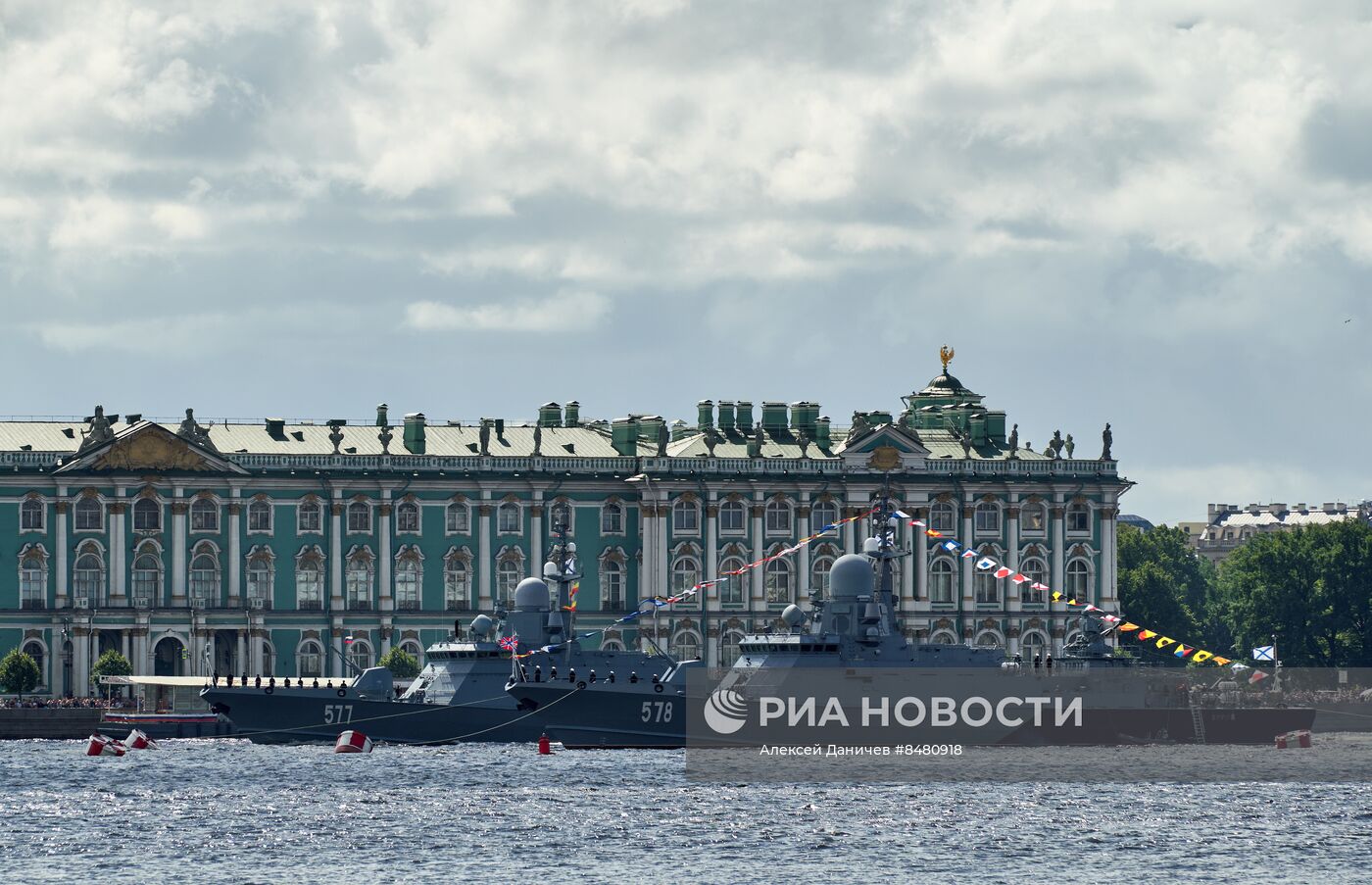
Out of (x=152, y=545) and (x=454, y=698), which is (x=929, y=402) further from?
(x=454, y=698)

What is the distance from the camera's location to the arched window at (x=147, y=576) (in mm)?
168750

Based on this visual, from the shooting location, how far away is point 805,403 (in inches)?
7402

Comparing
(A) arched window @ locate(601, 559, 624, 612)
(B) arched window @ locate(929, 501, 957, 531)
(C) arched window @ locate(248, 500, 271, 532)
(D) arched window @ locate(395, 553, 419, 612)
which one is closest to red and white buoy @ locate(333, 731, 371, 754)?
(C) arched window @ locate(248, 500, 271, 532)

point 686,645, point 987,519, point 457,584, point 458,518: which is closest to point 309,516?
point 458,518

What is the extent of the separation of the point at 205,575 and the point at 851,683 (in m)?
55.0

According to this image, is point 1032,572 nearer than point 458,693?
No

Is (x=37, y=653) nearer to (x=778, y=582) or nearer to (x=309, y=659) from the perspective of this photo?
(x=309, y=659)

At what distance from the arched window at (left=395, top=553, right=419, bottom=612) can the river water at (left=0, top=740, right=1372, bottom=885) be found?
51409mm

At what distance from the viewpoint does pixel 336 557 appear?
17250 centimetres

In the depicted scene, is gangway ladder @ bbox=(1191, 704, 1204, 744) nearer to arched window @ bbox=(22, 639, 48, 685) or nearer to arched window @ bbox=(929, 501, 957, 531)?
arched window @ bbox=(929, 501, 957, 531)

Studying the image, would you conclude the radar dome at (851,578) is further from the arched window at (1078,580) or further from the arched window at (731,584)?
the arched window at (1078,580)

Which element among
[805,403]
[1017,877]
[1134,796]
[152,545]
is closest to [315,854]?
[1017,877]

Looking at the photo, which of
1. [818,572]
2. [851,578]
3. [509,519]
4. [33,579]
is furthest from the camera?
[818,572]

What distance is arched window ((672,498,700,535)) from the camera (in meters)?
180
